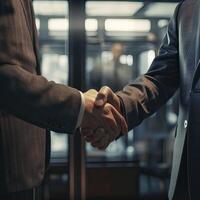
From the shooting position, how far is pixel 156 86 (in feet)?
5.62

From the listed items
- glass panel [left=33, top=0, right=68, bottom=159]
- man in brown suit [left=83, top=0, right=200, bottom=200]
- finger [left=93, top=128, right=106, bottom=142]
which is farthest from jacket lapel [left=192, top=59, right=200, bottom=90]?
glass panel [left=33, top=0, right=68, bottom=159]

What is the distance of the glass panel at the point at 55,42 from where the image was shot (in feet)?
12.5

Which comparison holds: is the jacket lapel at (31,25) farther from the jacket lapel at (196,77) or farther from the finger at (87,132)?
the jacket lapel at (196,77)

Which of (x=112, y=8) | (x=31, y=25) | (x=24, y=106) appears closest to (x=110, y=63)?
(x=112, y=8)

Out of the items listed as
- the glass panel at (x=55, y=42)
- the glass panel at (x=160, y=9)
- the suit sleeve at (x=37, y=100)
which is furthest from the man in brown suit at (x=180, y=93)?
the glass panel at (x=160, y=9)

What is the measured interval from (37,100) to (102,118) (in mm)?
380

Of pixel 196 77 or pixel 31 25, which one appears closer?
pixel 31 25

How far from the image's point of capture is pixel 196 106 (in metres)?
1.39

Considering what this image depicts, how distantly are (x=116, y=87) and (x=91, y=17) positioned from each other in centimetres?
72

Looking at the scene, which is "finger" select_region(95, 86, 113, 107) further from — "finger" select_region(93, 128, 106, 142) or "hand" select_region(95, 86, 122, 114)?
"finger" select_region(93, 128, 106, 142)

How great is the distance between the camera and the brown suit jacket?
1.12 metres

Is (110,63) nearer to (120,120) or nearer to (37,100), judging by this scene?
(120,120)

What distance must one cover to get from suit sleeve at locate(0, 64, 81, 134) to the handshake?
153mm

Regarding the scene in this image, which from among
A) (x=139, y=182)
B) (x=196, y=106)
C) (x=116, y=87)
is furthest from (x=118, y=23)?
(x=196, y=106)
